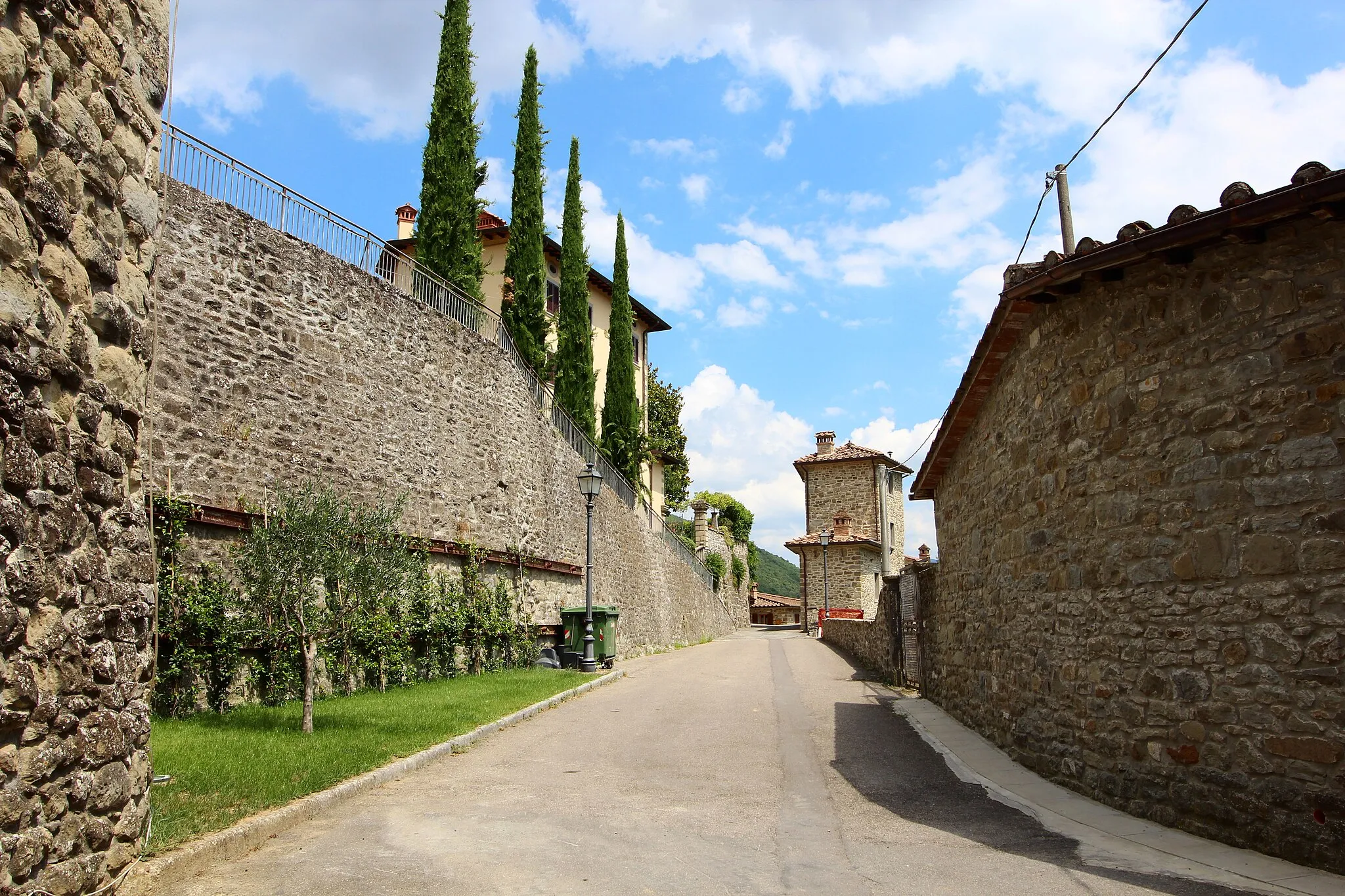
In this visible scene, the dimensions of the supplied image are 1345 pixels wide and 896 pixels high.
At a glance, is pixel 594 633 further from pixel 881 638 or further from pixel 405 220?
pixel 405 220

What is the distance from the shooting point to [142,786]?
484 centimetres

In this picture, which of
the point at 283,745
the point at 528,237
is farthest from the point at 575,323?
the point at 283,745

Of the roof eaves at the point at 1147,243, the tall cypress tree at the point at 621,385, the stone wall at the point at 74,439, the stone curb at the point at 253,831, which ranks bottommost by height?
the stone curb at the point at 253,831

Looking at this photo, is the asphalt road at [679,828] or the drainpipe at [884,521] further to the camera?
the drainpipe at [884,521]

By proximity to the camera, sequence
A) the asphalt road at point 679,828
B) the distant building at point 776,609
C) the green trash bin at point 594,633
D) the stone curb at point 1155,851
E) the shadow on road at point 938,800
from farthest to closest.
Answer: the distant building at point 776,609 < the green trash bin at point 594,633 < the shadow on road at point 938,800 < the asphalt road at point 679,828 < the stone curb at point 1155,851

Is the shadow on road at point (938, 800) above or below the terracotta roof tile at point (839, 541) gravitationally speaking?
below

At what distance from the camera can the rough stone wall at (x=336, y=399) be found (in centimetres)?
1185

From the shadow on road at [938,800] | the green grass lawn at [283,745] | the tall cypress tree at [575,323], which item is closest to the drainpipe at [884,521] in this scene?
the tall cypress tree at [575,323]

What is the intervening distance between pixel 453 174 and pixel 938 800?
18523mm

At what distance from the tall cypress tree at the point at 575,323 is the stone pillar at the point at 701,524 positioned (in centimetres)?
1920

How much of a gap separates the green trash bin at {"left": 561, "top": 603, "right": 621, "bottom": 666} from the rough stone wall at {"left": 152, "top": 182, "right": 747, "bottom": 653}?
91 centimetres

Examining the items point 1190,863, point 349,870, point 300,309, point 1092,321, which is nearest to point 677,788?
point 349,870

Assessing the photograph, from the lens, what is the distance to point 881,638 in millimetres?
19484

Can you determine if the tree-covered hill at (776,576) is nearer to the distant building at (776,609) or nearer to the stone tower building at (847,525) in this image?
the distant building at (776,609)
